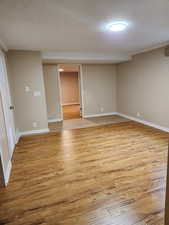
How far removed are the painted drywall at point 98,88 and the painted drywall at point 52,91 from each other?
3.55ft

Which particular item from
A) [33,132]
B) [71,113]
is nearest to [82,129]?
[33,132]

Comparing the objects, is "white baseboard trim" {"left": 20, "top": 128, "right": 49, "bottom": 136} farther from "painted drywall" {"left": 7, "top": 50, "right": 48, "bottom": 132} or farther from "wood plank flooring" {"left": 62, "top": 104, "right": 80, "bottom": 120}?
"wood plank flooring" {"left": 62, "top": 104, "right": 80, "bottom": 120}

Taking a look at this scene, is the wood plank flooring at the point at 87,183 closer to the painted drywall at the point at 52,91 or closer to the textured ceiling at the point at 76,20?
the painted drywall at the point at 52,91

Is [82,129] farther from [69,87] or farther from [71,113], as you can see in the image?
[69,87]

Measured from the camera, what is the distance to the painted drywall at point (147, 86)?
12.3 ft

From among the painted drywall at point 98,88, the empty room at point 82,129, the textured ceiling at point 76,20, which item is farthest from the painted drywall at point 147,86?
the textured ceiling at point 76,20

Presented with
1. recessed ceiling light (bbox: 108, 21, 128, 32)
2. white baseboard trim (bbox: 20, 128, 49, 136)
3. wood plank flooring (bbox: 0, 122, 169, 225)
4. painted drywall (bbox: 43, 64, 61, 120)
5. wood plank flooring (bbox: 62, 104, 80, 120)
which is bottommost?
wood plank flooring (bbox: 0, 122, 169, 225)

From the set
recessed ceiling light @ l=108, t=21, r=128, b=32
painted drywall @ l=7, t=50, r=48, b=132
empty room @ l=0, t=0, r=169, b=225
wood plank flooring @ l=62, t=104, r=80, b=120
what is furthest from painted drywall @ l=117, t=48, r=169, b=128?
painted drywall @ l=7, t=50, r=48, b=132

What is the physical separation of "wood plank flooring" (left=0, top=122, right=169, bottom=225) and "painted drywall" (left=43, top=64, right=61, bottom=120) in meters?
2.10

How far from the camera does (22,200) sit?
5.49 ft

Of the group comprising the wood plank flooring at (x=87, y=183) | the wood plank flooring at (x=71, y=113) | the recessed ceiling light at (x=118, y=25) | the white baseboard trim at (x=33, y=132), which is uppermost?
the recessed ceiling light at (x=118, y=25)

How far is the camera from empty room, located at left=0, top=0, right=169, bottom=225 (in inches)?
61.7

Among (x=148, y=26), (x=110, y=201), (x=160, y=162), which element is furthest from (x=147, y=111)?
(x=110, y=201)

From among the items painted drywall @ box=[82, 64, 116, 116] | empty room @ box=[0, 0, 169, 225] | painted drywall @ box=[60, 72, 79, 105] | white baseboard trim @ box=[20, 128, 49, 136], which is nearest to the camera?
empty room @ box=[0, 0, 169, 225]
